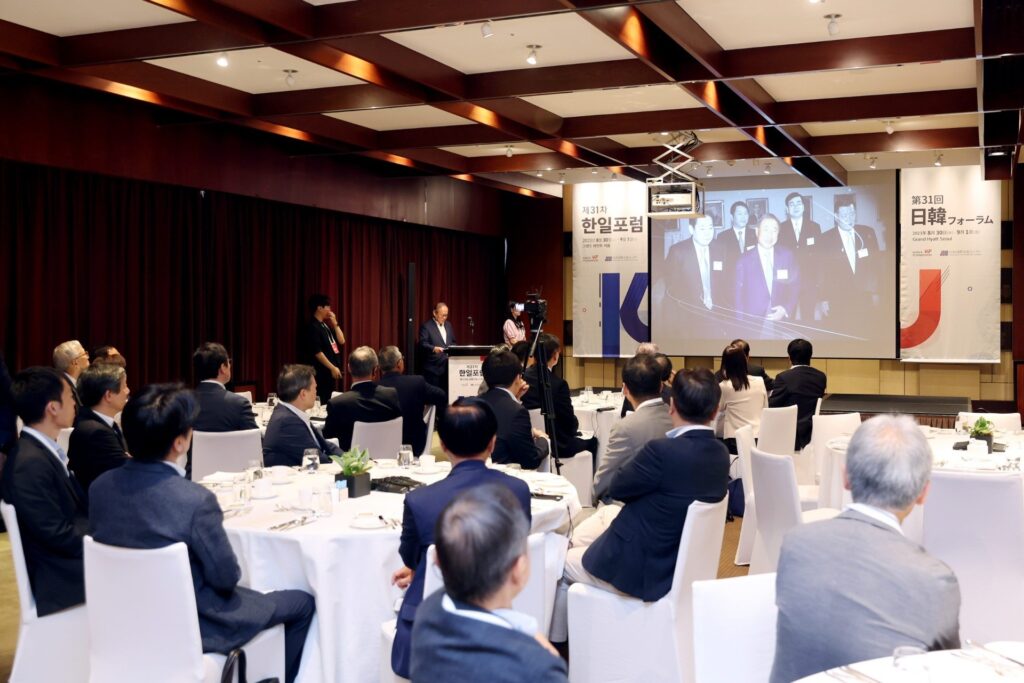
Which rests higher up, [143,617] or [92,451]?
[92,451]

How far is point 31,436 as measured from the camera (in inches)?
131

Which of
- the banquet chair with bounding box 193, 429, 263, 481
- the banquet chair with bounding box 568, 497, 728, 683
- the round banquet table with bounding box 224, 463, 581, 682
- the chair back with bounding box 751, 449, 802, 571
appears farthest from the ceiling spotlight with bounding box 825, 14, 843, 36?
the round banquet table with bounding box 224, 463, 581, 682

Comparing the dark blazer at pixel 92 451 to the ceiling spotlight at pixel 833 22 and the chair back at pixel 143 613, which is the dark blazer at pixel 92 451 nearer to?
the chair back at pixel 143 613

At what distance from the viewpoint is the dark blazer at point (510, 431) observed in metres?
5.21

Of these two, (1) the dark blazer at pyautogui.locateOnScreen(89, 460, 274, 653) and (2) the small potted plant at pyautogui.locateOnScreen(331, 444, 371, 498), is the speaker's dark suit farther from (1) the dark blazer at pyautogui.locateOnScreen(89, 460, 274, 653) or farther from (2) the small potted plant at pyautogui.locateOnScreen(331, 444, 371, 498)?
(2) the small potted plant at pyautogui.locateOnScreen(331, 444, 371, 498)

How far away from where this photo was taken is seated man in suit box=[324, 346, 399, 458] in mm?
5730

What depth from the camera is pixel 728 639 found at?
231cm

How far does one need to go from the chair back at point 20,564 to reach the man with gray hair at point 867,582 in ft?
7.71

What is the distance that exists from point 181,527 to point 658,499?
1.53 m

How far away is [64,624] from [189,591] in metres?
0.93

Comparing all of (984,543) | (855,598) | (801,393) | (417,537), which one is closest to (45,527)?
(417,537)

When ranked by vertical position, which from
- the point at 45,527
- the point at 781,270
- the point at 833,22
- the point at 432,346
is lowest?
the point at 45,527

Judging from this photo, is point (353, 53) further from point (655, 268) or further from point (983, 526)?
point (655, 268)

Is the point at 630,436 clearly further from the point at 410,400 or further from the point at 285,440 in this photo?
the point at 410,400
